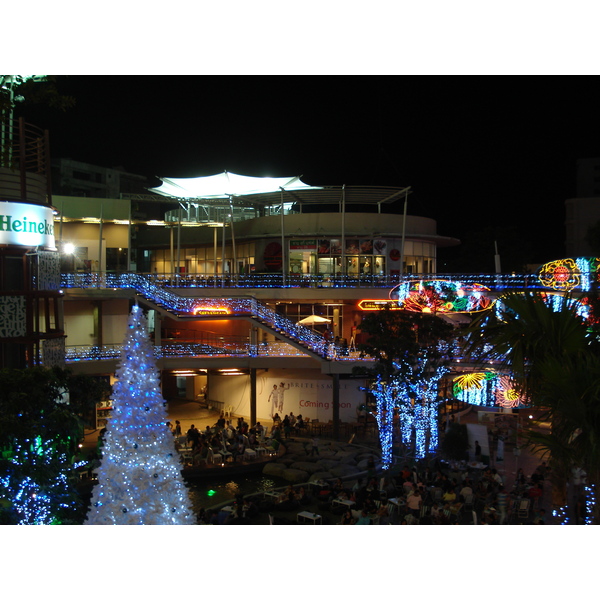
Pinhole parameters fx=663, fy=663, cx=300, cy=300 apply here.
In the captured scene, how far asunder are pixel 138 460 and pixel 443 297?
1468cm

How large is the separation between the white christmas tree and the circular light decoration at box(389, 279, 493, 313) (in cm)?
1330

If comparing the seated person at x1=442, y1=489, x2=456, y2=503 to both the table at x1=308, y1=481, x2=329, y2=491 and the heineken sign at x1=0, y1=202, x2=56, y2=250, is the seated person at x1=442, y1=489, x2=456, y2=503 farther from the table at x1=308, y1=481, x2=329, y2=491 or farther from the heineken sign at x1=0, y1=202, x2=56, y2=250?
the heineken sign at x1=0, y1=202, x2=56, y2=250

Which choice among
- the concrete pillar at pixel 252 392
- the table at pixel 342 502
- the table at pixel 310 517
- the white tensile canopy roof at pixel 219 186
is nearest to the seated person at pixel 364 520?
the table at pixel 310 517

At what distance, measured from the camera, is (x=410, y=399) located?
2098 cm

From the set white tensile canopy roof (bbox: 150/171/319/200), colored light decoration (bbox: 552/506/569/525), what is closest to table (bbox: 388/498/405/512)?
colored light decoration (bbox: 552/506/569/525)

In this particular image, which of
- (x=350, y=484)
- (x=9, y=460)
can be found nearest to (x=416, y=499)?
(x=350, y=484)

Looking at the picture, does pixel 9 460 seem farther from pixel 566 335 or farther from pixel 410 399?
pixel 410 399

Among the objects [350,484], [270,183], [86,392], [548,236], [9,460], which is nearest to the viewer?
[9,460]

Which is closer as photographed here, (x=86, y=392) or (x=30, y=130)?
(x=86, y=392)

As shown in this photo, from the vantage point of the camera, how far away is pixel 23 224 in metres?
14.9

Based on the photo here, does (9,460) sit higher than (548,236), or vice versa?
(548,236)

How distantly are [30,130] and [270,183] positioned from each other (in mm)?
17830

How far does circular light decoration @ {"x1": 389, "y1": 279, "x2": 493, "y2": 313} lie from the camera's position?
22453 millimetres

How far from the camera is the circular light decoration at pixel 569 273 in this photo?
2145cm
